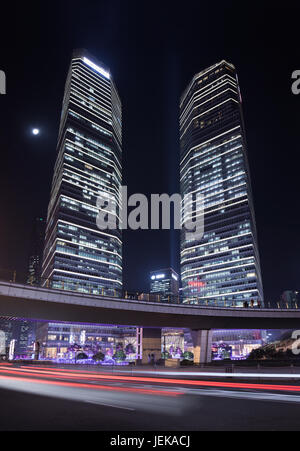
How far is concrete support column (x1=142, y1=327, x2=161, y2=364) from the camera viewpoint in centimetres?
5766

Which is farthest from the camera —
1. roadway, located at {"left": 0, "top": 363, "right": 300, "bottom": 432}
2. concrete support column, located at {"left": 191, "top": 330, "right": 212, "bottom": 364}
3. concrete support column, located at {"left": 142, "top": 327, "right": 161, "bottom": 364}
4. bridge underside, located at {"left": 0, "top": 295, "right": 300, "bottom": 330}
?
concrete support column, located at {"left": 142, "top": 327, "right": 161, "bottom": 364}

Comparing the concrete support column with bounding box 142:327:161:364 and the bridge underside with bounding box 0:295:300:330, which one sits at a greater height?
the bridge underside with bounding box 0:295:300:330

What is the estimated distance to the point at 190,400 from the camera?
14805mm

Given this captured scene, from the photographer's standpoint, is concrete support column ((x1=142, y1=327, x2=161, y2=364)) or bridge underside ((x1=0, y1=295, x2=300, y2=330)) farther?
concrete support column ((x1=142, y1=327, x2=161, y2=364))

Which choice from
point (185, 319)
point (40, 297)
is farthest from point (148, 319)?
point (40, 297)

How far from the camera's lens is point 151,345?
5875 centimetres

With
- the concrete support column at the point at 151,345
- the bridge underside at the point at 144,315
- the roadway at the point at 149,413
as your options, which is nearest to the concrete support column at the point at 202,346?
the bridge underside at the point at 144,315

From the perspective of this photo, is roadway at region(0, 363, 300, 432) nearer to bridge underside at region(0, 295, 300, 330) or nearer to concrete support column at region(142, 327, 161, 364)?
bridge underside at region(0, 295, 300, 330)

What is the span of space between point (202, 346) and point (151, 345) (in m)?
9.13

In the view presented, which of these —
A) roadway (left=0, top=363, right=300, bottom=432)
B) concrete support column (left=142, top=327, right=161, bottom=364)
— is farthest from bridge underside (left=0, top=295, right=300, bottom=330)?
roadway (left=0, top=363, right=300, bottom=432)

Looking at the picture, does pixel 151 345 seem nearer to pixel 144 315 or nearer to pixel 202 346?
pixel 202 346

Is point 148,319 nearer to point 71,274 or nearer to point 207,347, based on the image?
point 207,347

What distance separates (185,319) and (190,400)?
38640mm

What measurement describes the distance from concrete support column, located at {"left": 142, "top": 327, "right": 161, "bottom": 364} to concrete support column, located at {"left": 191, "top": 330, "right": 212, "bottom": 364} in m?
6.60
